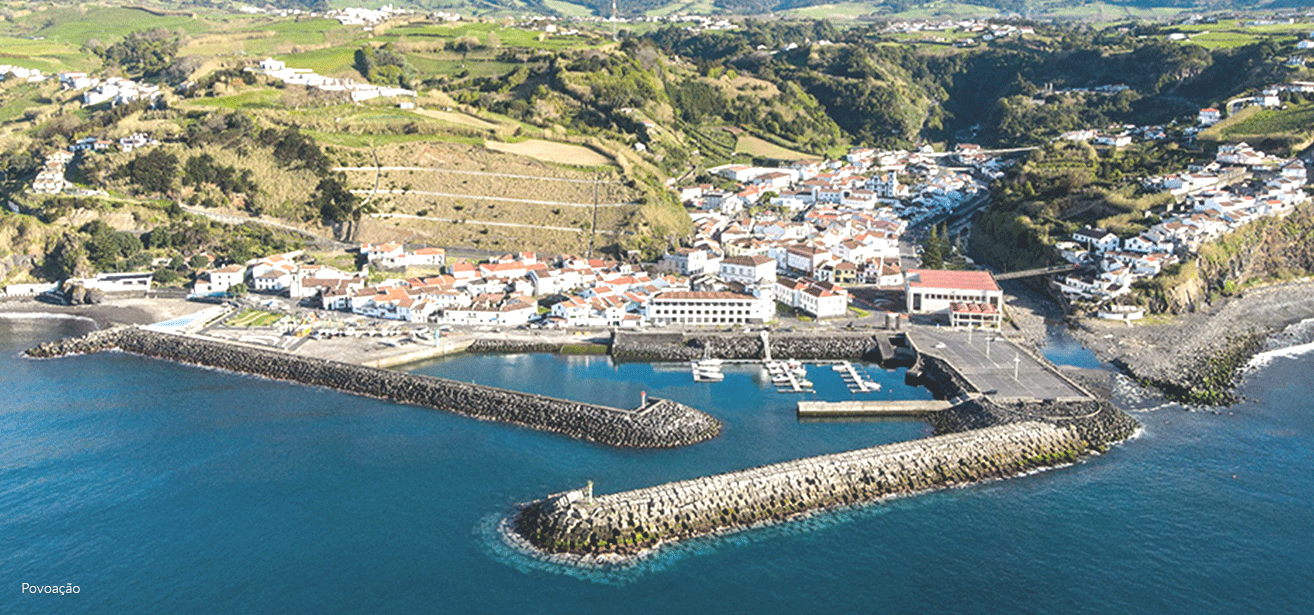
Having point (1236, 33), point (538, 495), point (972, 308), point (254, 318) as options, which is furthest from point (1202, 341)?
point (1236, 33)

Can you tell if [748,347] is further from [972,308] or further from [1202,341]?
[1202,341]

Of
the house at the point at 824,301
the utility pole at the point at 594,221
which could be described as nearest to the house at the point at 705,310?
the house at the point at 824,301

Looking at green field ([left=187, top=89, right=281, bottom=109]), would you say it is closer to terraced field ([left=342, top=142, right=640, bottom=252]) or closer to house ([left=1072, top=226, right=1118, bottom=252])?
terraced field ([left=342, top=142, right=640, bottom=252])

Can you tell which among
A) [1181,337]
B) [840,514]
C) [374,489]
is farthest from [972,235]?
[374,489]

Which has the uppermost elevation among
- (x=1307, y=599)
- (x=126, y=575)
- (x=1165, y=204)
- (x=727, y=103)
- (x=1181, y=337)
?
(x=727, y=103)

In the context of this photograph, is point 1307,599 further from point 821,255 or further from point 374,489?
point 821,255

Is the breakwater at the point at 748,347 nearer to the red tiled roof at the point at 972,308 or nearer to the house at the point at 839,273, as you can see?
the red tiled roof at the point at 972,308
